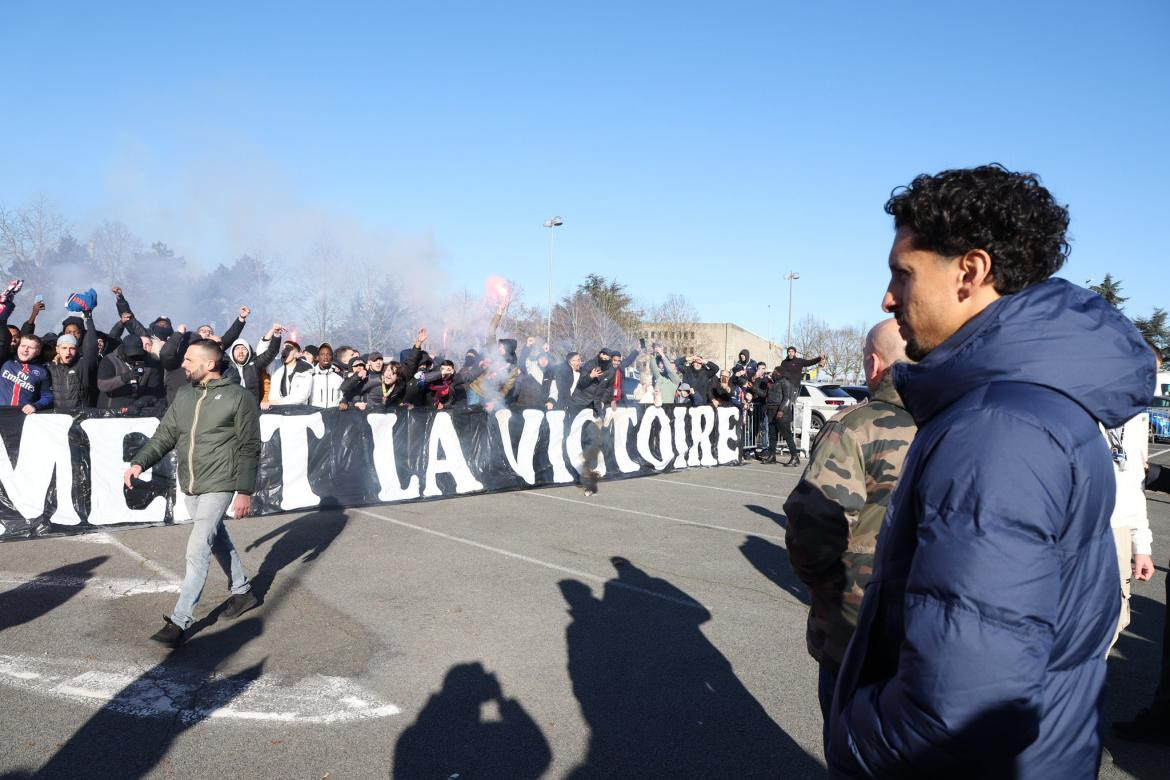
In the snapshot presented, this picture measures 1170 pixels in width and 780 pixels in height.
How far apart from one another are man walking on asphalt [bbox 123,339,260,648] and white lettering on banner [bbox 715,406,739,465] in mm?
11878

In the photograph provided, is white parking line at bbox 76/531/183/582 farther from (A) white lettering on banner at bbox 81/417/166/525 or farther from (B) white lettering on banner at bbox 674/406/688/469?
(B) white lettering on banner at bbox 674/406/688/469

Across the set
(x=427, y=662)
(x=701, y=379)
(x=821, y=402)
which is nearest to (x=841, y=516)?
(x=427, y=662)

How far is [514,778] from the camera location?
355 cm

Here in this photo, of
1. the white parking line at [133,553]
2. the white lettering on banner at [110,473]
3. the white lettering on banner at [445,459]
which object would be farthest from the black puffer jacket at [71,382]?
the white lettering on banner at [445,459]

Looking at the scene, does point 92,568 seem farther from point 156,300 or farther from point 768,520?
point 156,300

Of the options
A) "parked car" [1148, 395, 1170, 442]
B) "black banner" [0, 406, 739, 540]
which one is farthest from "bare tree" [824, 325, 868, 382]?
"black banner" [0, 406, 739, 540]

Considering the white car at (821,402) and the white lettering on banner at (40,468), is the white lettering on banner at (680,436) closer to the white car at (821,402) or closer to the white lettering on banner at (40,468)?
the white car at (821,402)

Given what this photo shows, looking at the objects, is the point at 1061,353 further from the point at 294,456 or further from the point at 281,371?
the point at 281,371

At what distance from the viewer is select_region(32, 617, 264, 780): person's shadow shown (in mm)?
3582

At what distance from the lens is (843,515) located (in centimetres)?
265

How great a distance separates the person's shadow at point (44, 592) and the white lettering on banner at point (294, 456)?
2.65 m

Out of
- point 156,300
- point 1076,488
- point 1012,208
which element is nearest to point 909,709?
point 1076,488

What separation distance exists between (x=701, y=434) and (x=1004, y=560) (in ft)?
48.8

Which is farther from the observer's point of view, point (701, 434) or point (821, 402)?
point (821, 402)
